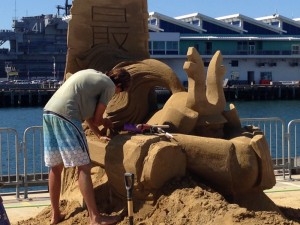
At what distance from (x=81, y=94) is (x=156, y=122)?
0.86 m

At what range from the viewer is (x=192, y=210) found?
4.70 metres

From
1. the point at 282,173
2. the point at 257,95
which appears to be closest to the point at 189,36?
the point at 257,95

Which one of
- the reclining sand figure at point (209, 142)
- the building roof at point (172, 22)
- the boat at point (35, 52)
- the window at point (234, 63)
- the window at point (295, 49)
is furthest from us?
the boat at point (35, 52)

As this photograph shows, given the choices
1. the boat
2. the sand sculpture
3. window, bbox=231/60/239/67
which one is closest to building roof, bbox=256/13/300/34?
window, bbox=231/60/239/67

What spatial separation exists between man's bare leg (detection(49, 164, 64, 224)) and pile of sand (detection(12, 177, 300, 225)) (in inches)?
7.6

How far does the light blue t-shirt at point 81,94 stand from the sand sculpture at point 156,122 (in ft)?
1.36

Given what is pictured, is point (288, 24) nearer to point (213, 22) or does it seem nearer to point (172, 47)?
point (213, 22)

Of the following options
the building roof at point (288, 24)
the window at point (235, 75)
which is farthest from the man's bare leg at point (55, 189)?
the building roof at point (288, 24)

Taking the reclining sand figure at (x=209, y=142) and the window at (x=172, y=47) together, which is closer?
the reclining sand figure at (x=209, y=142)

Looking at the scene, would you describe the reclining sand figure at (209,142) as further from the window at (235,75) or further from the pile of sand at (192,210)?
the window at (235,75)

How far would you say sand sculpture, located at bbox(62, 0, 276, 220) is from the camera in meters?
4.94

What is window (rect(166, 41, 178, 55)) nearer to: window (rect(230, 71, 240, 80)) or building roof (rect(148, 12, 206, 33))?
building roof (rect(148, 12, 206, 33))

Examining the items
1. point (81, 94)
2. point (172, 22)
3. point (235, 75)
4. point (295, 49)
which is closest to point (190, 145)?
point (81, 94)

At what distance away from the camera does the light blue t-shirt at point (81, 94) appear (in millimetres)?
4941
